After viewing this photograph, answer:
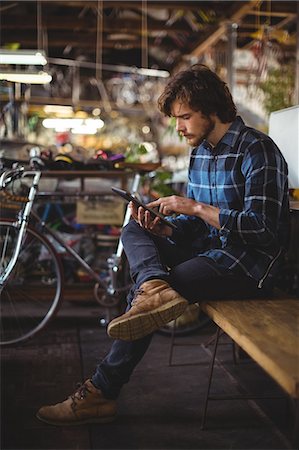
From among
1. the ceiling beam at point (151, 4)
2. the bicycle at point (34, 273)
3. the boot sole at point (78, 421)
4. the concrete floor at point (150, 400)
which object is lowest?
the concrete floor at point (150, 400)

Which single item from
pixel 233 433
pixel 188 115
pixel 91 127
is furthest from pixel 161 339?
pixel 91 127

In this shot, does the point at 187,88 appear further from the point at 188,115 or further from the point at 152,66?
the point at 152,66

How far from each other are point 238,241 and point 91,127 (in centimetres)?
462

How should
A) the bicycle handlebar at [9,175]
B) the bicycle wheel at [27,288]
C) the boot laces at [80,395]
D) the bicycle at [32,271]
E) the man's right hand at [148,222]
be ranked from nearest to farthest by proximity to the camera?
the boot laces at [80,395] → the man's right hand at [148,222] → the bicycle handlebar at [9,175] → the bicycle at [32,271] → the bicycle wheel at [27,288]

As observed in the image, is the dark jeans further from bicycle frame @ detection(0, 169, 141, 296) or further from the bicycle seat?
the bicycle seat

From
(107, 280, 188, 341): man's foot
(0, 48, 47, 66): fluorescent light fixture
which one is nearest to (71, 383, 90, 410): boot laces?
(107, 280, 188, 341): man's foot

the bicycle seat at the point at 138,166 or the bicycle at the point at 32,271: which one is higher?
the bicycle seat at the point at 138,166

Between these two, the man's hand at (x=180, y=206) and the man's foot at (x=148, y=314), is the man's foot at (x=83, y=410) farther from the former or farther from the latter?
the man's hand at (x=180, y=206)

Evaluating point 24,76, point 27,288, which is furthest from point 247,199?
point 24,76

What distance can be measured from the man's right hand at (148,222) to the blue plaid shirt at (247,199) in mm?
190

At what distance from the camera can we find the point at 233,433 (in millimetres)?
2654

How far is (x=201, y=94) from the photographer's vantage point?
2.67m

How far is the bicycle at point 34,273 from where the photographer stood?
3750mm

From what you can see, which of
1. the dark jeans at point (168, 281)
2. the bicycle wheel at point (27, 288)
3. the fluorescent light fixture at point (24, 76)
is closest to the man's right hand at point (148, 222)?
the dark jeans at point (168, 281)
